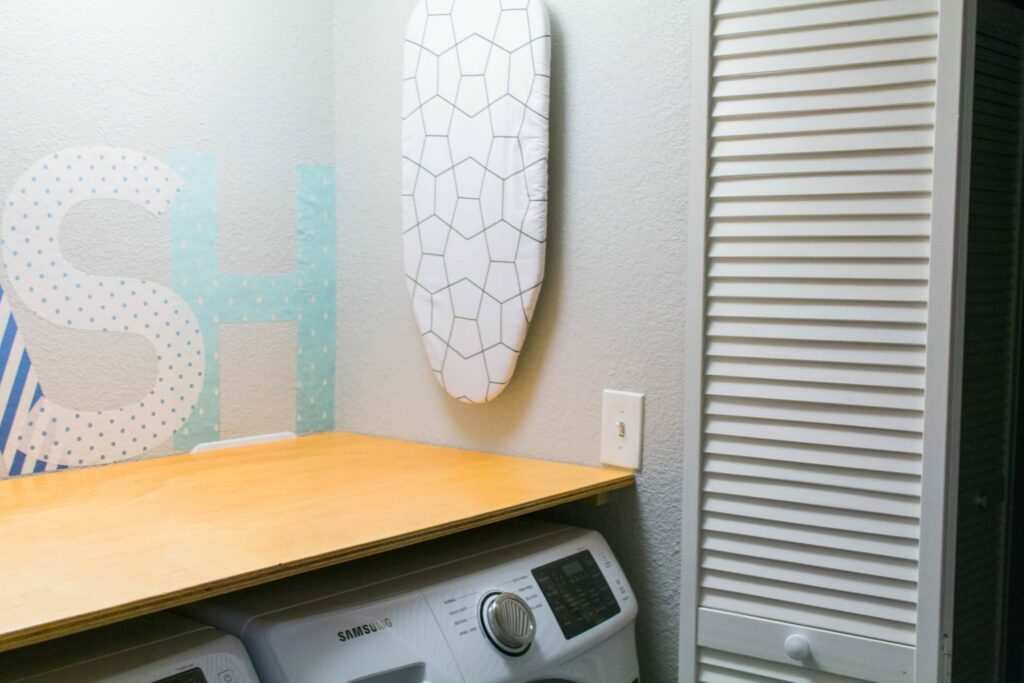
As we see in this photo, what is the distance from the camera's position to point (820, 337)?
54.4 inches

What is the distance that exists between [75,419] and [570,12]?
1.14 m

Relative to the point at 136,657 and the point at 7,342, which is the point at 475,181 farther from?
the point at 136,657

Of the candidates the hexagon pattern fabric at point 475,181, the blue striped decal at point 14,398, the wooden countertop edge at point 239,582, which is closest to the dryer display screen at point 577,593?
the wooden countertop edge at point 239,582

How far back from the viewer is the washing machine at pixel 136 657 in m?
1.05

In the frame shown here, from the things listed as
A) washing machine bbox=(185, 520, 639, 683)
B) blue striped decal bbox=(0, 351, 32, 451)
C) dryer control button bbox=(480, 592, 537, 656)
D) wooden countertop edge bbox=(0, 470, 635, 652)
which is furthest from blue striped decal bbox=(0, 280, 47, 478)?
dryer control button bbox=(480, 592, 537, 656)

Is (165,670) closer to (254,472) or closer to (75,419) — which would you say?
(254,472)

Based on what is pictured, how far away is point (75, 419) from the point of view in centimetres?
169

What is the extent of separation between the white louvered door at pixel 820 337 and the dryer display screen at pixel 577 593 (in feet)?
0.46

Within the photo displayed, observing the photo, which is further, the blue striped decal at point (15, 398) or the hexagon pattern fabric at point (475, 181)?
the hexagon pattern fabric at point (475, 181)

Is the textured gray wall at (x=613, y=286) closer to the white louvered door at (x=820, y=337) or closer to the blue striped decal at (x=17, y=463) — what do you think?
the white louvered door at (x=820, y=337)

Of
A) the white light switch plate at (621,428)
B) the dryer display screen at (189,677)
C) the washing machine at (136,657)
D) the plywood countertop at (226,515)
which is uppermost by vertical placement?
the white light switch plate at (621,428)

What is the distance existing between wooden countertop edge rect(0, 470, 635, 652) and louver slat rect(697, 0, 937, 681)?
32cm

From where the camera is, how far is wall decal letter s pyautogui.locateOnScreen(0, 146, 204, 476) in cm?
162

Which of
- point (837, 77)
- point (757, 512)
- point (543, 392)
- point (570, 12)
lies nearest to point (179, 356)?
point (543, 392)
